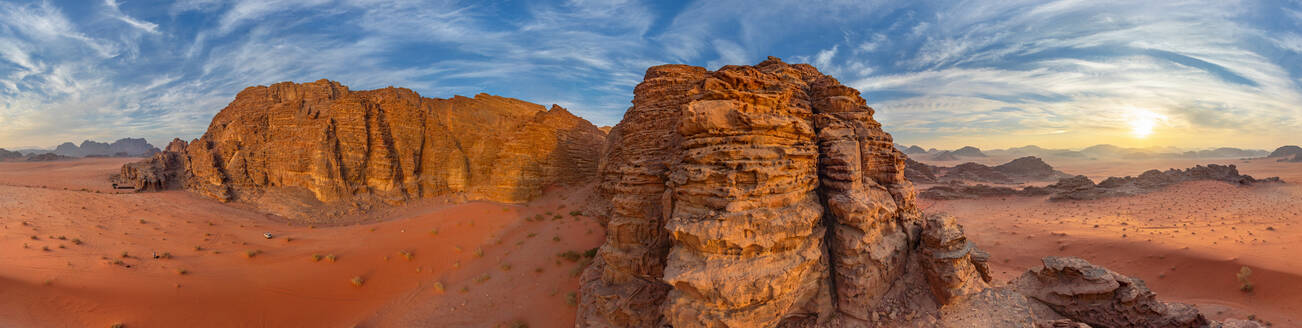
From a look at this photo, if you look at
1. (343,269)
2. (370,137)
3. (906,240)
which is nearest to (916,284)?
(906,240)

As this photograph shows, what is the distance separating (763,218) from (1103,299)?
731 centimetres

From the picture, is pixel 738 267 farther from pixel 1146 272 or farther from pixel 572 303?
pixel 1146 272

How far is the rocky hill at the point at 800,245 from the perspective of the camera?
5.18 meters

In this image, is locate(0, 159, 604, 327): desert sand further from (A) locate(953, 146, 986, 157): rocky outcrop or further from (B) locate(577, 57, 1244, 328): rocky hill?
(A) locate(953, 146, 986, 157): rocky outcrop

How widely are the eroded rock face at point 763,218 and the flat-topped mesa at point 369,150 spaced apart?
40.1ft

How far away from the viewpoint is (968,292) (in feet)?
19.9

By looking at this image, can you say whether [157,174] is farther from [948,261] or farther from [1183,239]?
[1183,239]

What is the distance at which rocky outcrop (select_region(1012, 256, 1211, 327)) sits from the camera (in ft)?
20.6

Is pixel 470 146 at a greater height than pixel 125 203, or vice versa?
pixel 470 146

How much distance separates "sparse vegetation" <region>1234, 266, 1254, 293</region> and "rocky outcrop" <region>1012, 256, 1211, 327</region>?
4.47 metres

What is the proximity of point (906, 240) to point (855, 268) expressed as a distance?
1.52 meters

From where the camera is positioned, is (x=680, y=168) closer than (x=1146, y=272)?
Yes

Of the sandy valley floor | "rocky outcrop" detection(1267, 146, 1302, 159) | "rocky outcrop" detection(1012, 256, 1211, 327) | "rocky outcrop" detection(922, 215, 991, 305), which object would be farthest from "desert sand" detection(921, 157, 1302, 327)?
"rocky outcrop" detection(1267, 146, 1302, 159)

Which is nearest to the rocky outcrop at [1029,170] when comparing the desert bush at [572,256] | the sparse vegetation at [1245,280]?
the sparse vegetation at [1245,280]
